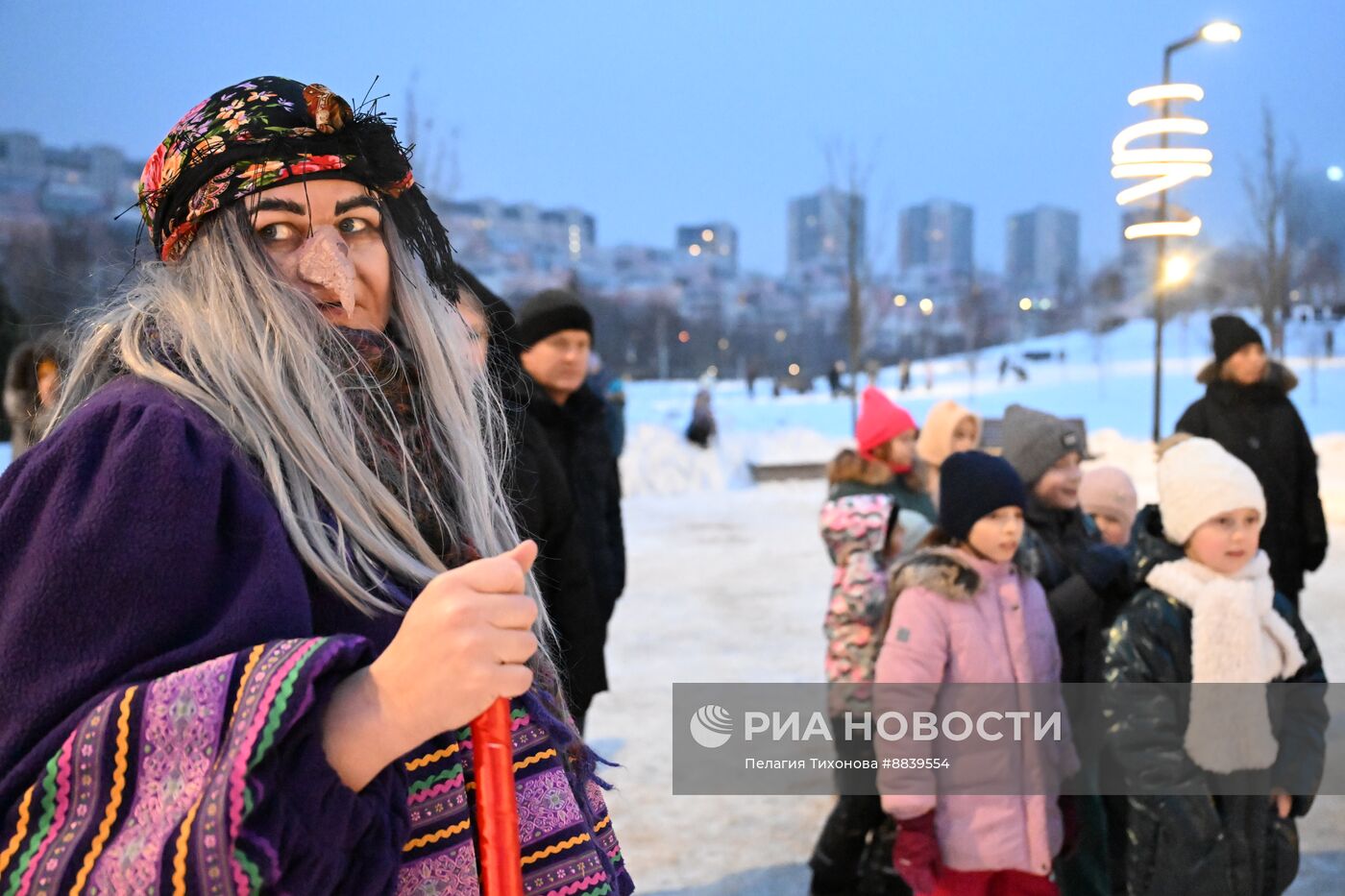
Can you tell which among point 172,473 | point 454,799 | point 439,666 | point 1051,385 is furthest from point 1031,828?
point 1051,385

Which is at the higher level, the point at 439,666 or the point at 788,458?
the point at 439,666

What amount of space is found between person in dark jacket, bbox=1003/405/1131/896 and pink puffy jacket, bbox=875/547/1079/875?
233mm

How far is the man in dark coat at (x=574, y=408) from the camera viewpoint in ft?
12.5

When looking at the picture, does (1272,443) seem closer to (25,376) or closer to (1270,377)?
(1270,377)

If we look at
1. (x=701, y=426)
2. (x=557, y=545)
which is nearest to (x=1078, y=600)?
(x=557, y=545)

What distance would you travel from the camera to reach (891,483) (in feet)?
14.5

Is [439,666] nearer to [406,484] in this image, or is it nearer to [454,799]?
[454,799]

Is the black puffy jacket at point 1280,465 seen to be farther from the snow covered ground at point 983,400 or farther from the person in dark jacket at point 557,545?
the snow covered ground at point 983,400

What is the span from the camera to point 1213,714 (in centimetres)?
274

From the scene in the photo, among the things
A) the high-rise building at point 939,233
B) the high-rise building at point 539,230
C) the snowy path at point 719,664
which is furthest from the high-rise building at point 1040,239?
the snowy path at point 719,664

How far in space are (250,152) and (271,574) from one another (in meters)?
0.53

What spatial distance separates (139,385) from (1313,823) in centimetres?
449

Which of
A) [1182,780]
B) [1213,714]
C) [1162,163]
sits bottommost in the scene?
[1182,780]

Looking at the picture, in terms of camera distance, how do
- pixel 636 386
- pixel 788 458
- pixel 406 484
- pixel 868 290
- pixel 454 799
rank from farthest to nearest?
1. pixel 636 386
2. pixel 868 290
3. pixel 788 458
4. pixel 406 484
5. pixel 454 799
